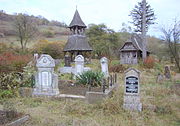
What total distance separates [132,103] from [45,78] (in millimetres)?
4416

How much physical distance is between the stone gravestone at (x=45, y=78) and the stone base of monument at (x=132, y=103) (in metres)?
3.55

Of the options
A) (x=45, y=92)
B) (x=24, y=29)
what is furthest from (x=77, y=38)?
(x=24, y=29)

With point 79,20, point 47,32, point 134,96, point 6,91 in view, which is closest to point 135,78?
point 134,96

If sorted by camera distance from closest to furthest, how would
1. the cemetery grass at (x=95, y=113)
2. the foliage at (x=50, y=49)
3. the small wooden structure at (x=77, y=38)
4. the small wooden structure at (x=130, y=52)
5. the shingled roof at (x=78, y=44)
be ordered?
the cemetery grass at (x=95, y=113), the small wooden structure at (x=77, y=38), the shingled roof at (x=78, y=44), the small wooden structure at (x=130, y=52), the foliage at (x=50, y=49)

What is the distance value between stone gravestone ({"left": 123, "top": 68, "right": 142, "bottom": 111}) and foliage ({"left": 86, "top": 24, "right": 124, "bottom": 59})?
24.8m

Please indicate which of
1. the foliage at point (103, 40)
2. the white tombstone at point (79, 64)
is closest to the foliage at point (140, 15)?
the foliage at point (103, 40)

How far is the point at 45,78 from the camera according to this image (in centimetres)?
941

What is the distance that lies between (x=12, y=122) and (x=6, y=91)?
13.4 feet

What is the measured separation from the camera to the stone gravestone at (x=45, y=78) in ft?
30.6

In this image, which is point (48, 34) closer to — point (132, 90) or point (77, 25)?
point (77, 25)

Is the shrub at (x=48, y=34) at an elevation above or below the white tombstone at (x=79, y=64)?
above

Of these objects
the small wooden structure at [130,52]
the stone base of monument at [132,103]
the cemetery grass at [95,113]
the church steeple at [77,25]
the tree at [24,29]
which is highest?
the tree at [24,29]

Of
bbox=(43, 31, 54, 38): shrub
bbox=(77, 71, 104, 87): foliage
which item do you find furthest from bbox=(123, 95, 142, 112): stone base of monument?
bbox=(43, 31, 54, 38): shrub

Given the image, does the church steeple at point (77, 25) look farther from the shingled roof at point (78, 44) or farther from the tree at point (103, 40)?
the tree at point (103, 40)
